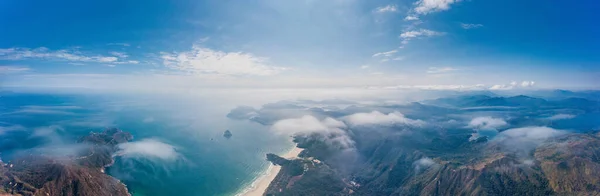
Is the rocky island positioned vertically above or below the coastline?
above

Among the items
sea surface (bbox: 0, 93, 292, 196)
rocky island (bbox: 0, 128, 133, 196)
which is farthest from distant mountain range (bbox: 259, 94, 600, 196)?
rocky island (bbox: 0, 128, 133, 196)

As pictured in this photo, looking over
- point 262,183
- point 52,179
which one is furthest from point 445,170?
point 52,179

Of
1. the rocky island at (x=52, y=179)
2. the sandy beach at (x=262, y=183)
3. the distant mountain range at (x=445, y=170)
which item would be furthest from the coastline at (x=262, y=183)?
the rocky island at (x=52, y=179)

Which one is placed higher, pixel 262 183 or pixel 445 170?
pixel 445 170

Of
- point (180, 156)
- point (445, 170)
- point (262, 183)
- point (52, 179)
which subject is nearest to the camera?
point (52, 179)

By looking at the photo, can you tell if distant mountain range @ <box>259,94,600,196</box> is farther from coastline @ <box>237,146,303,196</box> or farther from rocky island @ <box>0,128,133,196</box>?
rocky island @ <box>0,128,133,196</box>

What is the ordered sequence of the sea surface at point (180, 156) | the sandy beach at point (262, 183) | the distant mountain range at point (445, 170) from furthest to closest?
the sea surface at point (180, 156), the distant mountain range at point (445, 170), the sandy beach at point (262, 183)

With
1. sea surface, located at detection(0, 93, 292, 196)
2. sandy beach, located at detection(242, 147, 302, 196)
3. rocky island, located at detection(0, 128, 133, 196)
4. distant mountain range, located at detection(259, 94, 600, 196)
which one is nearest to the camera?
rocky island, located at detection(0, 128, 133, 196)

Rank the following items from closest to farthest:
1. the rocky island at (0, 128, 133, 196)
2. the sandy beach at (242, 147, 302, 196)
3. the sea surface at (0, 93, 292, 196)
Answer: the rocky island at (0, 128, 133, 196), the sandy beach at (242, 147, 302, 196), the sea surface at (0, 93, 292, 196)

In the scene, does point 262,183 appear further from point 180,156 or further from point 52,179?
point 52,179

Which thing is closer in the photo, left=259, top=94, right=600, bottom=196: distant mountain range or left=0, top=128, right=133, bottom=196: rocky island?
left=0, top=128, right=133, bottom=196: rocky island

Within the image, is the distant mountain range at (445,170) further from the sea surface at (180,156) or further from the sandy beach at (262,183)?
the sea surface at (180,156)

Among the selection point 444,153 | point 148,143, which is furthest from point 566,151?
point 148,143
